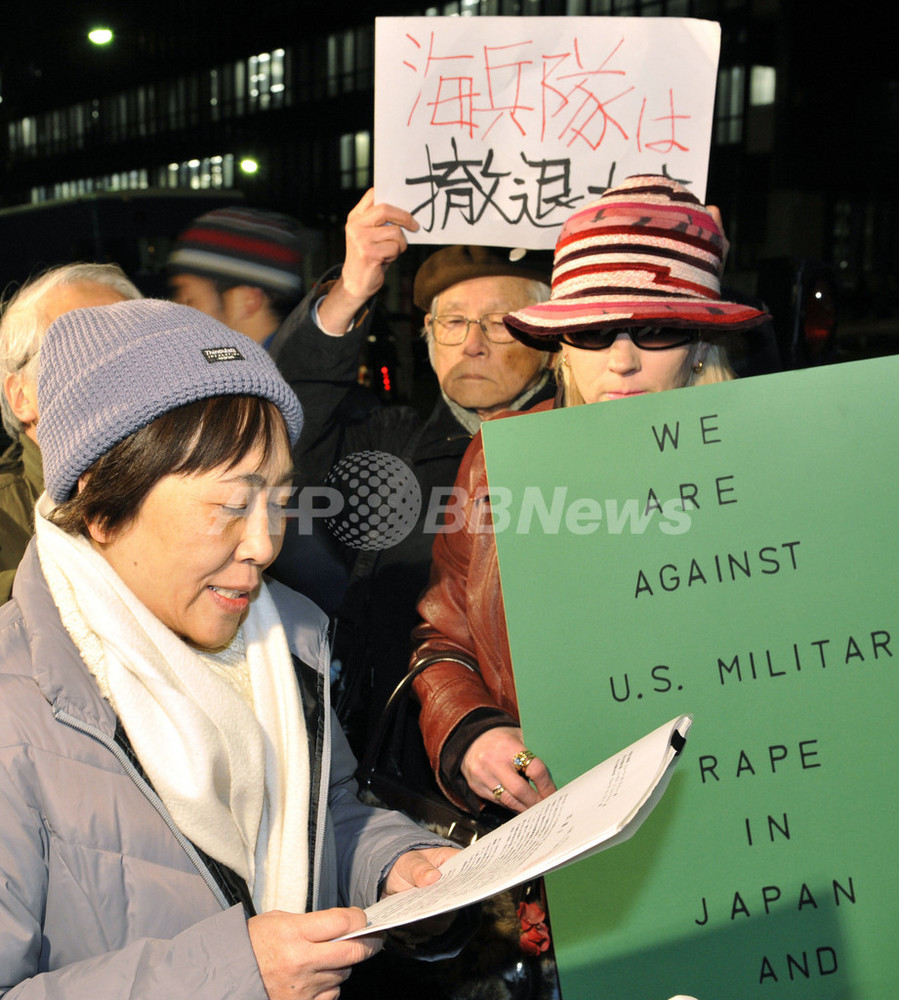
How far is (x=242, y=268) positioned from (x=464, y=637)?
3.49 ft

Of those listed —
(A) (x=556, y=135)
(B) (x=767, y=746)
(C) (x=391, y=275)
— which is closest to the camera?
(B) (x=767, y=746)

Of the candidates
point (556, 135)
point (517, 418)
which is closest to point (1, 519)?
point (517, 418)

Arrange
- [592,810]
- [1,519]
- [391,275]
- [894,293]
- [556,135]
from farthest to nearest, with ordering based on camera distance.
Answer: [894,293] → [391,275] → [1,519] → [556,135] → [592,810]

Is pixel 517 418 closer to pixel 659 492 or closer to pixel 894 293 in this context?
pixel 659 492

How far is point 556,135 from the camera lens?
1.61m

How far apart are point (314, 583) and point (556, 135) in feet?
3.12

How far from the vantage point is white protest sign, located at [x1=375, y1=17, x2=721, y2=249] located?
157cm

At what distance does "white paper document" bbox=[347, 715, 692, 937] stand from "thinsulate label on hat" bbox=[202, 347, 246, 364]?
642 mm

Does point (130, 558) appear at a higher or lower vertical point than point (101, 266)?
lower

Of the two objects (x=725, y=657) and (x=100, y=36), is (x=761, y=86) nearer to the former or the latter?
(x=100, y=36)

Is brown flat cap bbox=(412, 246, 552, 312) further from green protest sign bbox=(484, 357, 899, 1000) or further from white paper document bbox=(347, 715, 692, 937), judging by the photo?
white paper document bbox=(347, 715, 692, 937)

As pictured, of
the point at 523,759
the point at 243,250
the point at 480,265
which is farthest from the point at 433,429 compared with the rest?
the point at 523,759

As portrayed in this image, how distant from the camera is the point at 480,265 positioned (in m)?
1.91

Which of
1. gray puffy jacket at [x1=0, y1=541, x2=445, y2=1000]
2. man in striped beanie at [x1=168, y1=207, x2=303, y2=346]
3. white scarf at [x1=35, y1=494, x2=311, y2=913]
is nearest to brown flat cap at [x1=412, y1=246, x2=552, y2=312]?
man in striped beanie at [x1=168, y1=207, x2=303, y2=346]
